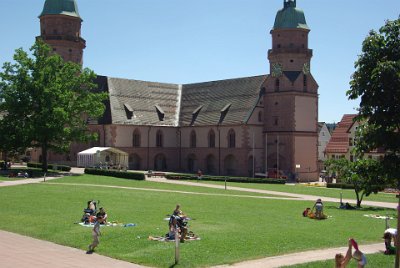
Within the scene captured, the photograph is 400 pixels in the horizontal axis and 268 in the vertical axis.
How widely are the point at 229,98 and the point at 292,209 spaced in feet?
173

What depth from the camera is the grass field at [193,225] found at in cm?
1981

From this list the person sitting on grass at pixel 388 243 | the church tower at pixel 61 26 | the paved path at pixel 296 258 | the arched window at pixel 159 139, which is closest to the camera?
the paved path at pixel 296 258

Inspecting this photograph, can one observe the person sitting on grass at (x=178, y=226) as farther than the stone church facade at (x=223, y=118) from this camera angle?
No

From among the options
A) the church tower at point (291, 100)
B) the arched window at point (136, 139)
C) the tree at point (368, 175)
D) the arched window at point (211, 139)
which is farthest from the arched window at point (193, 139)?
the tree at point (368, 175)

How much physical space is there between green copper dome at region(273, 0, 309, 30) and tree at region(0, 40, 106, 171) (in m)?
31.5

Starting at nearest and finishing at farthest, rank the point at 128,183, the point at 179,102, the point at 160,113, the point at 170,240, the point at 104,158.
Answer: the point at 170,240, the point at 128,183, the point at 104,158, the point at 160,113, the point at 179,102

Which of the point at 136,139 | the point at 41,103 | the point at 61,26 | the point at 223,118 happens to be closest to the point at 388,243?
the point at 41,103

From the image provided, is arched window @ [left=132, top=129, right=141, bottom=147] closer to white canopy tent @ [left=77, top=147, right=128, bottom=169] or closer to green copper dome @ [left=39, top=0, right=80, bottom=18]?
white canopy tent @ [left=77, top=147, right=128, bottom=169]

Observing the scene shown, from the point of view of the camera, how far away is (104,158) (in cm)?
7738

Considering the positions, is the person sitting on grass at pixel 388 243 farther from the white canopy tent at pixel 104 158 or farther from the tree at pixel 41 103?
the white canopy tent at pixel 104 158

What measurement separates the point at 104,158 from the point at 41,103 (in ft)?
54.7

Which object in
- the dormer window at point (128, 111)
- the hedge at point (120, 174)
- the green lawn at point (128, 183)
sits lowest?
the green lawn at point (128, 183)

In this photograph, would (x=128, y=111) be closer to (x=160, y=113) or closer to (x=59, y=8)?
(x=160, y=113)

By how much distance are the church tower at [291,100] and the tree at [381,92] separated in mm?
65383
